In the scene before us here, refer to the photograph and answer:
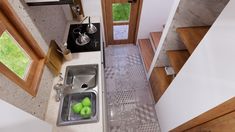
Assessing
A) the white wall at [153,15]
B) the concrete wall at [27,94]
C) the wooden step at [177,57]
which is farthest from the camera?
the white wall at [153,15]

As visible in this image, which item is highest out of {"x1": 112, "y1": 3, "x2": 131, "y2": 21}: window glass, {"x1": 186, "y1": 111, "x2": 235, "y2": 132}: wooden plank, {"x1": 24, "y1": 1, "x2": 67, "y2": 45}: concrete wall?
{"x1": 112, "y1": 3, "x2": 131, "y2": 21}: window glass

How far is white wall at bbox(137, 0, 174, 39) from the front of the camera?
2311mm

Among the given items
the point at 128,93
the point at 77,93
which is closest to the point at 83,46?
the point at 77,93

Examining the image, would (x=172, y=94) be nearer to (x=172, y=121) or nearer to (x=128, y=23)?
(x=172, y=121)

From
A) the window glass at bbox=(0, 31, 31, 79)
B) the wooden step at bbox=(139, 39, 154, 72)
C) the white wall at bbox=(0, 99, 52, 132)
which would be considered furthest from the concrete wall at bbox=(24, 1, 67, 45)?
the wooden step at bbox=(139, 39, 154, 72)

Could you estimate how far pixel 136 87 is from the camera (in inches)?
92.0

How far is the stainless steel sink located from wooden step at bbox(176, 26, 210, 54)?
906mm

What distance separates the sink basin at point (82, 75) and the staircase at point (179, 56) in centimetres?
86

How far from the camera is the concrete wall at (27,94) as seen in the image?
87cm

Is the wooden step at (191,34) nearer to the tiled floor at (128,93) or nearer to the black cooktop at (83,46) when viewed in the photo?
the black cooktop at (83,46)

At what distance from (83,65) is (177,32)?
1021 millimetres

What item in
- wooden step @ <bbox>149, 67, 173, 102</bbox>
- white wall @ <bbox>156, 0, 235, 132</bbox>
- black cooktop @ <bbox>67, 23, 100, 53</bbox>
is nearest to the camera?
white wall @ <bbox>156, 0, 235, 132</bbox>

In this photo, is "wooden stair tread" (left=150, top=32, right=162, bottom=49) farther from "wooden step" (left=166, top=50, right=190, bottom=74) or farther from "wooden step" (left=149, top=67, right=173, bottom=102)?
"wooden step" (left=166, top=50, right=190, bottom=74)

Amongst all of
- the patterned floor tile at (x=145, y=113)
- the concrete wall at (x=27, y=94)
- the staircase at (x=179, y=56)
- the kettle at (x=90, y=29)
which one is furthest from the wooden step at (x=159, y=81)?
the concrete wall at (x=27, y=94)
